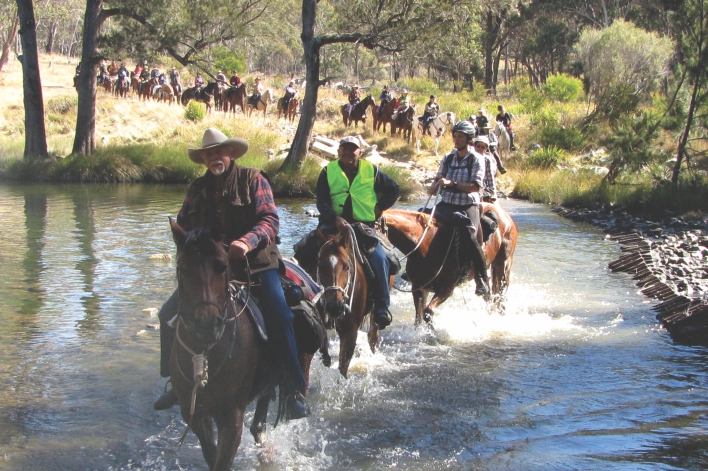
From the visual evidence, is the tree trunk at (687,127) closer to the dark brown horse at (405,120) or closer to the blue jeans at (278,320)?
the dark brown horse at (405,120)

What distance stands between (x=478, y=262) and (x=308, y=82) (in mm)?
17366

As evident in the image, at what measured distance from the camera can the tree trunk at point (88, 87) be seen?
89.8ft

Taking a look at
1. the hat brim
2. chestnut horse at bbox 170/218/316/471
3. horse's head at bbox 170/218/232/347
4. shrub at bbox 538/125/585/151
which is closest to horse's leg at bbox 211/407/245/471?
chestnut horse at bbox 170/218/316/471

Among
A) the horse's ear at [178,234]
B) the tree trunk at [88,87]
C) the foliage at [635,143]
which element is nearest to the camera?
the horse's ear at [178,234]

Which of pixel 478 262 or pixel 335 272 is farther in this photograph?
pixel 478 262

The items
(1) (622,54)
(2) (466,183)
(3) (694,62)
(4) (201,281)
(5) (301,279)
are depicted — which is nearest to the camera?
(4) (201,281)

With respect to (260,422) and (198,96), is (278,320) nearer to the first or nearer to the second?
(260,422)

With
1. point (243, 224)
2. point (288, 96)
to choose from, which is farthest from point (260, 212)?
point (288, 96)

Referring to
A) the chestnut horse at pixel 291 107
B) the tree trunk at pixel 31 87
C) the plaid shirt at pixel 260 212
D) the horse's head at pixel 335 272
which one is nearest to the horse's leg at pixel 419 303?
the horse's head at pixel 335 272

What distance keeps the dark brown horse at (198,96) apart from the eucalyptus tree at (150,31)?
1017cm

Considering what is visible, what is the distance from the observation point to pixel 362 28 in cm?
2536

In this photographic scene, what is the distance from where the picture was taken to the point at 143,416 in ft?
23.2

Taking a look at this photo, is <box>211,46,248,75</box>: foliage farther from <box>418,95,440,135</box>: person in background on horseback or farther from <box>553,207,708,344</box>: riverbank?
<box>553,207,708,344</box>: riverbank

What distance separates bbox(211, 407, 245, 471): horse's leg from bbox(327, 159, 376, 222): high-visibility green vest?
294 cm
